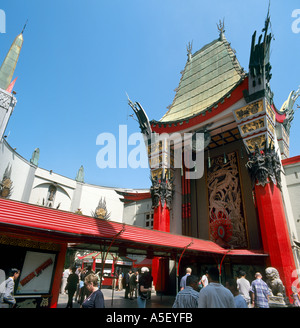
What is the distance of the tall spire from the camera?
21123 millimetres

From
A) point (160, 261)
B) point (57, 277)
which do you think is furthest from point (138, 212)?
point (57, 277)

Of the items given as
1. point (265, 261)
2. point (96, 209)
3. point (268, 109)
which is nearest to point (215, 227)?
point (265, 261)

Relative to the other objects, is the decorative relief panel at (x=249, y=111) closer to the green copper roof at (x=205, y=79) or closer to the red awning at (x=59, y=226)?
the green copper roof at (x=205, y=79)

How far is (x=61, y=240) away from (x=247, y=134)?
1304 centimetres

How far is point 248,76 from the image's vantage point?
1513 centimetres

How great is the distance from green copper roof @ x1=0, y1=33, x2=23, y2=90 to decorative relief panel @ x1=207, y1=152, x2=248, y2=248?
70.5 ft

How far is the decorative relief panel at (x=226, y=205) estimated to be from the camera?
611 inches

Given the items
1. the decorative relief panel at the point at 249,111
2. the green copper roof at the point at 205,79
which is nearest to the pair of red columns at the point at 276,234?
the decorative relief panel at the point at 249,111

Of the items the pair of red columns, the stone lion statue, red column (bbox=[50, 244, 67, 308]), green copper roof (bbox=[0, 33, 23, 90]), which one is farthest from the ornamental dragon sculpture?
green copper roof (bbox=[0, 33, 23, 90])

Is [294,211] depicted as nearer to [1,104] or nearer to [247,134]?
[247,134]

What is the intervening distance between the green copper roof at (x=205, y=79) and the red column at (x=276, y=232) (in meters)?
8.81

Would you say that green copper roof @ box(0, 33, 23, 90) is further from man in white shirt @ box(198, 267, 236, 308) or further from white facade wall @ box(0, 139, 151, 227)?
man in white shirt @ box(198, 267, 236, 308)
